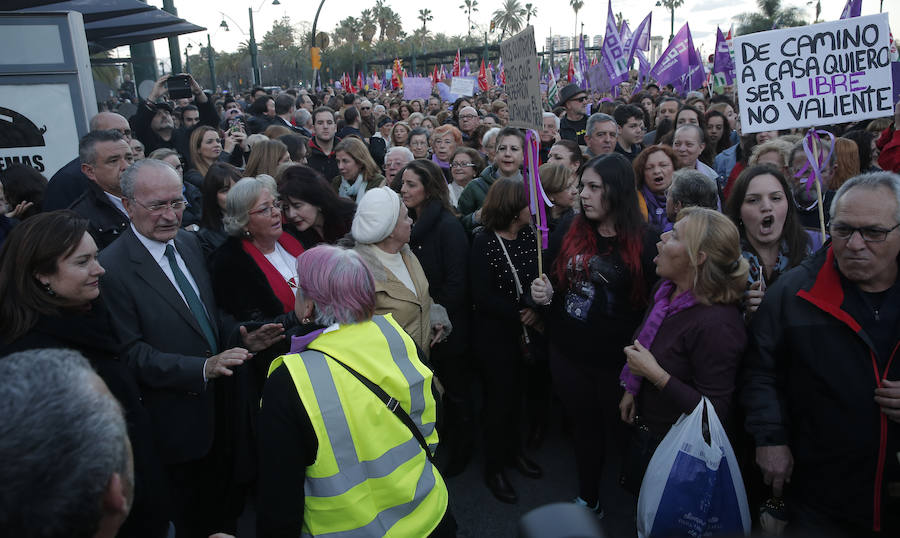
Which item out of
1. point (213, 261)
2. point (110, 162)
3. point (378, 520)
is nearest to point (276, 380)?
point (378, 520)

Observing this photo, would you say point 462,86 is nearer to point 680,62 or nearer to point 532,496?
point 680,62

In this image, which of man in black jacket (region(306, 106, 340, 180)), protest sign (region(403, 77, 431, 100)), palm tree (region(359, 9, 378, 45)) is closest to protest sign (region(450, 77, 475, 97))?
protest sign (region(403, 77, 431, 100))

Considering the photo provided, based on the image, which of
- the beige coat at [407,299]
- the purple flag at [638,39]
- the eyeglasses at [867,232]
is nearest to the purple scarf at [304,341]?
the beige coat at [407,299]

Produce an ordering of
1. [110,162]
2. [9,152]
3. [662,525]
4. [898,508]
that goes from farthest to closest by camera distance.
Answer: [9,152] → [110,162] → [662,525] → [898,508]

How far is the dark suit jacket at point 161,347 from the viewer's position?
100 inches

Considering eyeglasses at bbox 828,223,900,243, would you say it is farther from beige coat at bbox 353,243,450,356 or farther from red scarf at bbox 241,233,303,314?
red scarf at bbox 241,233,303,314

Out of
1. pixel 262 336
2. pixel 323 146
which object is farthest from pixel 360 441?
pixel 323 146

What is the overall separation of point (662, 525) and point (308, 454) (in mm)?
1467

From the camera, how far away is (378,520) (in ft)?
6.37

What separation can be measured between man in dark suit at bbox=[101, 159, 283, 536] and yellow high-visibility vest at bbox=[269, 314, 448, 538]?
31.4 inches

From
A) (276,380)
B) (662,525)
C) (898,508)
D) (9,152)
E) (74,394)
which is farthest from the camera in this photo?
(9,152)

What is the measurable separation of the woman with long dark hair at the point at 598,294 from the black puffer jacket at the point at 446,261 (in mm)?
607

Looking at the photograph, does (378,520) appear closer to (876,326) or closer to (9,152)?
(876,326)

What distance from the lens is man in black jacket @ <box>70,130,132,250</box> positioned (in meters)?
3.48
